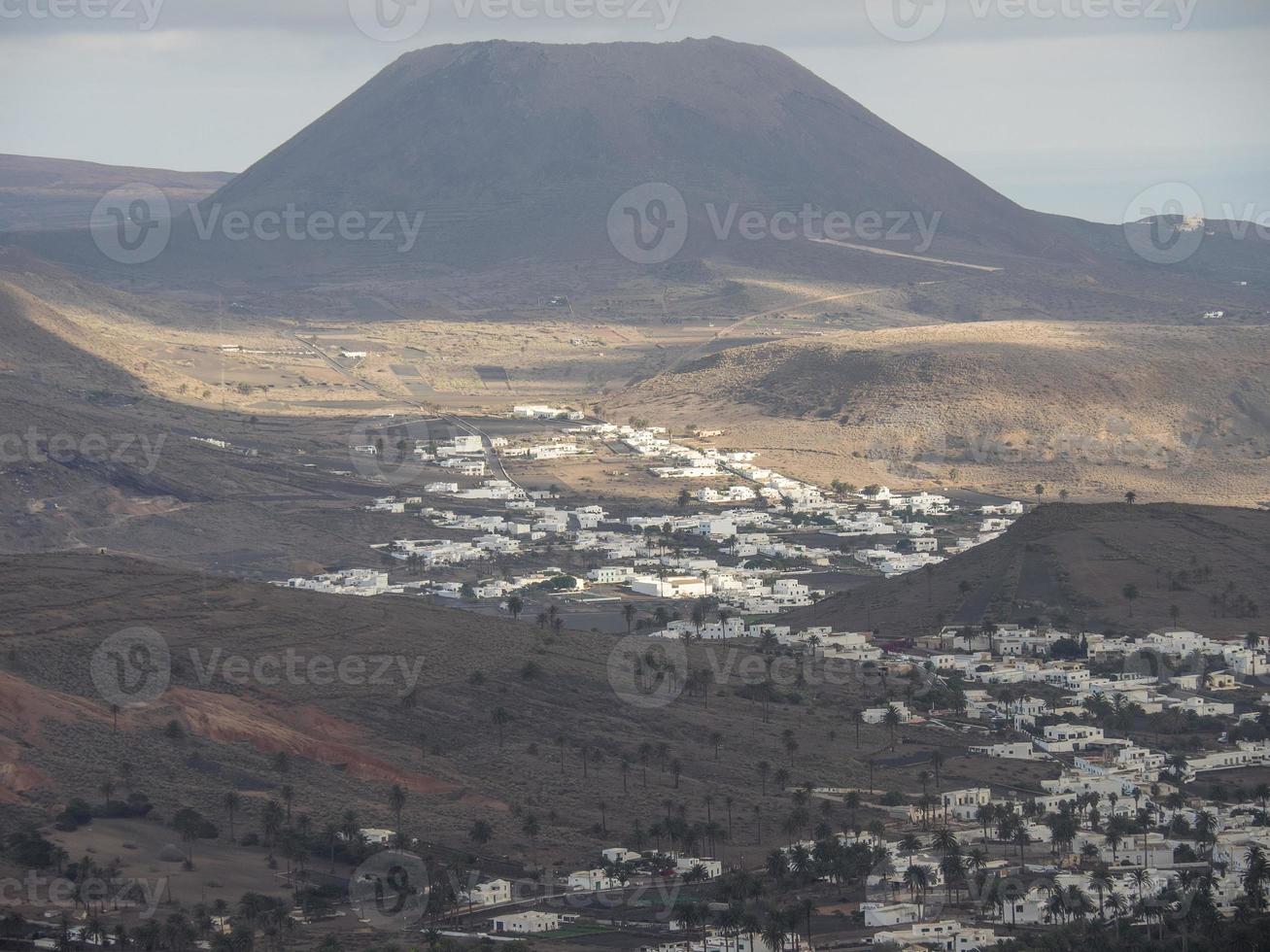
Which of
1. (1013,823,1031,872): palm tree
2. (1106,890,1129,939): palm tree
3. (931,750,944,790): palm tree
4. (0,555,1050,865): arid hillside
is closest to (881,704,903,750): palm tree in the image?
(0,555,1050,865): arid hillside

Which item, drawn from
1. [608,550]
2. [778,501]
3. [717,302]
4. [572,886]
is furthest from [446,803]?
[717,302]

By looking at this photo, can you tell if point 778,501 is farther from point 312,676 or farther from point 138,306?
point 138,306

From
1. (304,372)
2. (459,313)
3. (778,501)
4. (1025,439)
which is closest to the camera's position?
(778,501)

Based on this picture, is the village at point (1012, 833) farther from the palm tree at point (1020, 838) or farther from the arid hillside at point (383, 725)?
the arid hillside at point (383, 725)

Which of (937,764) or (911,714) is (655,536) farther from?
(937,764)

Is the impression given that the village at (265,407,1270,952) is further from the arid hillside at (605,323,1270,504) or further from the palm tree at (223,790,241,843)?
the arid hillside at (605,323,1270,504)

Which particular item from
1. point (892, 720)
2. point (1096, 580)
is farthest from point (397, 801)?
point (1096, 580)
